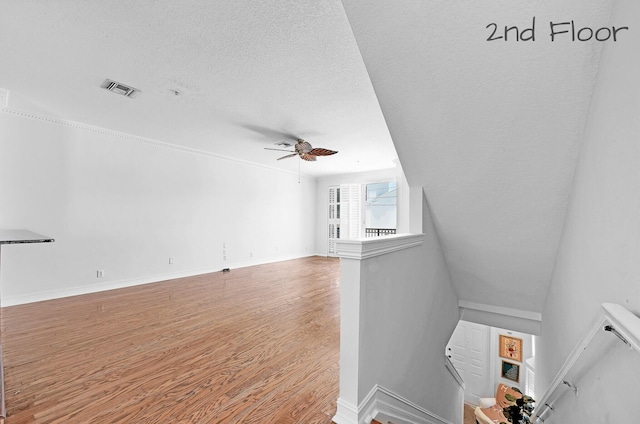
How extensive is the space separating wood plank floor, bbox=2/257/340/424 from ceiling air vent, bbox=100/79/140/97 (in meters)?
2.56

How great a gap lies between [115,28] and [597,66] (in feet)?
9.88

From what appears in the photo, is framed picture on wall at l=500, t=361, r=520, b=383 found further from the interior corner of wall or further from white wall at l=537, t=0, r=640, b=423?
the interior corner of wall

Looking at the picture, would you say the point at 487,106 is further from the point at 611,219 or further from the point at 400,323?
the point at 400,323

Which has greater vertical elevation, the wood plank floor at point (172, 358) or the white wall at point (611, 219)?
the white wall at point (611, 219)

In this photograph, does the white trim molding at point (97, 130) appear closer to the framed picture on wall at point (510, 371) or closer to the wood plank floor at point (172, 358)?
the wood plank floor at point (172, 358)

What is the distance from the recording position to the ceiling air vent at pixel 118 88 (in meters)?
2.75

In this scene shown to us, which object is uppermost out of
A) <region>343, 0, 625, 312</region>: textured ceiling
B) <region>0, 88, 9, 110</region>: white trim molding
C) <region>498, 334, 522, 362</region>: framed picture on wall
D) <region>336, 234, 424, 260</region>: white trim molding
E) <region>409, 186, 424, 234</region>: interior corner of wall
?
<region>0, 88, 9, 110</region>: white trim molding

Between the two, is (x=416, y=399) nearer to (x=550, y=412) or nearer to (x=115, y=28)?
(x=550, y=412)

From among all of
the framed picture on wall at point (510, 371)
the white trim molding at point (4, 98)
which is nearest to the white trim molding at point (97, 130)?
the white trim molding at point (4, 98)

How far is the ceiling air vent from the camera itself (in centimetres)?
275

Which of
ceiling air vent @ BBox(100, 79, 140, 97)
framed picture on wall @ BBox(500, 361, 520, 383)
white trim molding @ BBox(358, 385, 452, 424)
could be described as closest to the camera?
white trim molding @ BBox(358, 385, 452, 424)

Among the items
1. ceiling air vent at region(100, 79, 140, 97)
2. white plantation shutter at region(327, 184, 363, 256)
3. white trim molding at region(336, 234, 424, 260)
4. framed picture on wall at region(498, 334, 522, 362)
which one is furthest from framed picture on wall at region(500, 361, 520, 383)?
ceiling air vent at region(100, 79, 140, 97)

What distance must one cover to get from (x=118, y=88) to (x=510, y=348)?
8833 mm

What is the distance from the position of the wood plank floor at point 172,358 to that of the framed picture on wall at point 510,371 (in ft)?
17.9
